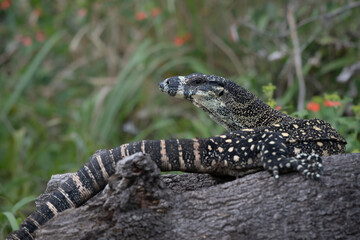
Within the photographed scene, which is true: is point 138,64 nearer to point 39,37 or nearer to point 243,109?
point 39,37

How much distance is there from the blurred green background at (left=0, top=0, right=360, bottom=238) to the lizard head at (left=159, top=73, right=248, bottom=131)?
2.48m

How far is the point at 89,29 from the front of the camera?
992cm

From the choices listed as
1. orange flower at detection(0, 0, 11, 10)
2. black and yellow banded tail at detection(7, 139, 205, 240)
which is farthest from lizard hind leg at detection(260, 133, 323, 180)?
orange flower at detection(0, 0, 11, 10)

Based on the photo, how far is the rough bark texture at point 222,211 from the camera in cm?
319

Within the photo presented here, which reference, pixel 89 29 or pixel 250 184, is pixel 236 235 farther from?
pixel 89 29

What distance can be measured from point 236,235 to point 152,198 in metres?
0.64

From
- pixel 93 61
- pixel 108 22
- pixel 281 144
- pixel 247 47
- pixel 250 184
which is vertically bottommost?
pixel 250 184

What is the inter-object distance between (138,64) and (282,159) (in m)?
5.96

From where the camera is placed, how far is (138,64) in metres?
9.04

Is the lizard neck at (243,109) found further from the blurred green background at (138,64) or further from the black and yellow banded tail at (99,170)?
the blurred green background at (138,64)

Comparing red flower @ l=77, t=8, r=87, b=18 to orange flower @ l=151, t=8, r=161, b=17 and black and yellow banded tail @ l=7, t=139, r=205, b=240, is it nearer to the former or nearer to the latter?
orange flower @ l=151, t=8, r=161, b=17

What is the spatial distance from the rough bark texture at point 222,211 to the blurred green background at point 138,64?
3650mm

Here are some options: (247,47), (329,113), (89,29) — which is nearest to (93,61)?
(89,29)

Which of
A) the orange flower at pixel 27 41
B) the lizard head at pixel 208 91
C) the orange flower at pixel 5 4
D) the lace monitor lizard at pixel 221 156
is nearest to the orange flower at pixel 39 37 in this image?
the orange flower at pixel 27 41
